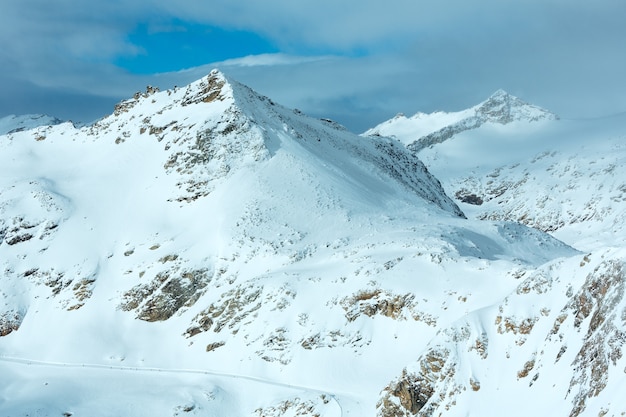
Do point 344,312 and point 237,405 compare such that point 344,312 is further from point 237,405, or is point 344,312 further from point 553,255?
point 553,255

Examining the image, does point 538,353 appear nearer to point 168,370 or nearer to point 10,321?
point 168,370

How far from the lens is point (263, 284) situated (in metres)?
57.3

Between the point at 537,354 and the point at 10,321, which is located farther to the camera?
the point at 10,321

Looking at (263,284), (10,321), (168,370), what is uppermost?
(263,284)

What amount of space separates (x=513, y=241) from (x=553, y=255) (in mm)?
3791

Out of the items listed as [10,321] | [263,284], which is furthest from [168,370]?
[10,321]

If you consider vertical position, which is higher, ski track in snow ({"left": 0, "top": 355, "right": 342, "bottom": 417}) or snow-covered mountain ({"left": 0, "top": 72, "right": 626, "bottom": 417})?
snow-covered mountain ({"left": 0, "top": 72, "right": 626, "bottom": 417})

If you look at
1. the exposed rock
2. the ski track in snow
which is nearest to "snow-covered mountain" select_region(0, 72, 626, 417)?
the exposed rock

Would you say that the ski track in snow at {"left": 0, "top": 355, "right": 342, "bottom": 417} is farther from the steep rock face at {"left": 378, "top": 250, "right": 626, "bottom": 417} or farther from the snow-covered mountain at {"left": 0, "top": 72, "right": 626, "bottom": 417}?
the steep rock face at {"left": 378, "top": 250, "right": 626, "bottom": 417}

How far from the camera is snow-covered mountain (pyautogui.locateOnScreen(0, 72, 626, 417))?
111ft

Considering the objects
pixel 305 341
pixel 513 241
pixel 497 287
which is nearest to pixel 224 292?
pixel 305 341

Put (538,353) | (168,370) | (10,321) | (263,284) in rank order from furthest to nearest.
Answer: (10,321) → (263,284) → (168,370) → (538,353)

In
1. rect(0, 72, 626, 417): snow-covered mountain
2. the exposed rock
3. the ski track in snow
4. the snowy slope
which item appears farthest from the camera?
the exposed rock

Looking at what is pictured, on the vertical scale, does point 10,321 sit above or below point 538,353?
above
